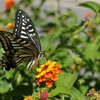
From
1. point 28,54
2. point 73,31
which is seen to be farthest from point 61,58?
point 28,54

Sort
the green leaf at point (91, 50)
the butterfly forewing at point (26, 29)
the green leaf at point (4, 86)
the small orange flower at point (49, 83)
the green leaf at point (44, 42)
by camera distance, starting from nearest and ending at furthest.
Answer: the small orange flower at point (49, 83) → the green leaf at point (4, 86) → the butterfly forewing at point (26, 29) → the green leaf at point (44, 42) → the green leaf at point (91, 50)

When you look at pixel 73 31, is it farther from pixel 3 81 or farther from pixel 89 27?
pixel 3 81

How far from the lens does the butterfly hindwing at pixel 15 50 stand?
1.75m

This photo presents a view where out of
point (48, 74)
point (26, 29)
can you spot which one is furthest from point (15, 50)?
point (48, 74)

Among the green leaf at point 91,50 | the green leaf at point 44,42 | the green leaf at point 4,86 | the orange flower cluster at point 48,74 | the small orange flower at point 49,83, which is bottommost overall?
the green leaf at point 4,86

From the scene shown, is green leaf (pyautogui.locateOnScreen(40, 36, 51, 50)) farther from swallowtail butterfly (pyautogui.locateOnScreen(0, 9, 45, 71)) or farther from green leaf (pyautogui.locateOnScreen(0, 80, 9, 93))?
green leaf (pyautogui.locateOnScreen(0, 80, 9, 93))

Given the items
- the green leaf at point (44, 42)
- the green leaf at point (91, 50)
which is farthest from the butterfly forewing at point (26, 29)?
the green leaf at point (91, 50)

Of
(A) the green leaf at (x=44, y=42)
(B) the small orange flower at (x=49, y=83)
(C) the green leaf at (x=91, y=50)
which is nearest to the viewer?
(B) the small orange flower at (x=49, y=83)

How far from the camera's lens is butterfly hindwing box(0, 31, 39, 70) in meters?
1.75

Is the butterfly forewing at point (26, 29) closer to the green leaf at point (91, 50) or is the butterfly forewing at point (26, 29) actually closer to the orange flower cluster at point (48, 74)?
the orange flower cluster at point (48, 74)

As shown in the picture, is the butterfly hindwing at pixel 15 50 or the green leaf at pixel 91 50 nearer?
the butterfly hindwing at pixel 15 50

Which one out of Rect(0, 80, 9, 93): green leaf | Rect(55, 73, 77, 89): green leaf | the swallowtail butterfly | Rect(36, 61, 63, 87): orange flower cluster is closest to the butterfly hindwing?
the swallowtail butterfly

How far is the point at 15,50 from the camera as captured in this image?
6.23ft

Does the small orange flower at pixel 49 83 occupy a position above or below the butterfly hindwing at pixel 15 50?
below
